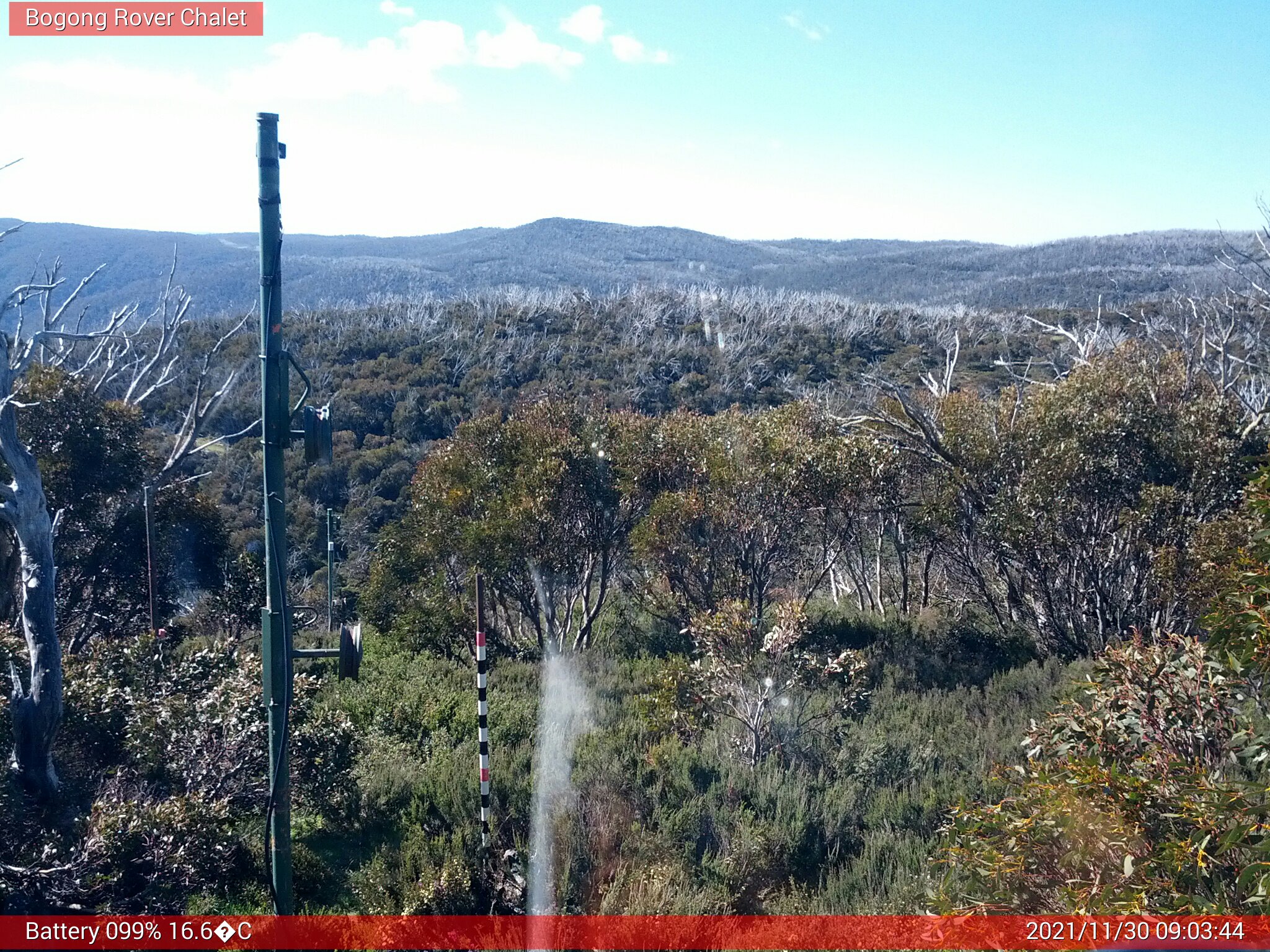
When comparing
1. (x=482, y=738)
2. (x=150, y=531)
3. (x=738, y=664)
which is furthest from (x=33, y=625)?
(x=738, y=664)

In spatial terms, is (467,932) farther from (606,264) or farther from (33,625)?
(606,264)

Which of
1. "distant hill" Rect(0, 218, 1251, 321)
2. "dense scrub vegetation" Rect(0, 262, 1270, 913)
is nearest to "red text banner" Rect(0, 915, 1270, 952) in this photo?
"dense scrub vegetation" Rect(0, 262, 1270, 913)

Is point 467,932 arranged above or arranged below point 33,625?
below

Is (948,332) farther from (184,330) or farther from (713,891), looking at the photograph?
(713,891)

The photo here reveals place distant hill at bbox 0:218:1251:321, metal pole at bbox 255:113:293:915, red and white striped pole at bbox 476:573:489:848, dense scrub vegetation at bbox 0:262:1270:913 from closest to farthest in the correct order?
metal pole at bbox 255:113:293:915
dense scrub vegetation at bbox 0:262:1270:913
red and white striped pole at bbox 476:573:489:848
distant hill at bbox 0:218:1251:321

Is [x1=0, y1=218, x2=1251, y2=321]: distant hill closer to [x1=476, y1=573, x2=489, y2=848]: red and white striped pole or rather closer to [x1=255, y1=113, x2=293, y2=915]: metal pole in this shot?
[x1=476, y1=573, x2=489, y2=848]: red and white striped pole

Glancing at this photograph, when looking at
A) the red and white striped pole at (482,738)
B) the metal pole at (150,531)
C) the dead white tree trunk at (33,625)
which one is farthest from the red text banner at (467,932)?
the metal pole at (150,531)
